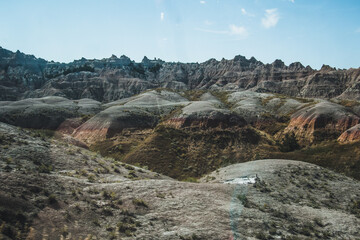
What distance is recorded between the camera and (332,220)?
1847cm

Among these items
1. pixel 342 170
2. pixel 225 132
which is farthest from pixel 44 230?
pixel 225 132

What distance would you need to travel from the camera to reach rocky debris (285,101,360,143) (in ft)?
226

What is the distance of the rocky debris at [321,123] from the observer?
2717 inches

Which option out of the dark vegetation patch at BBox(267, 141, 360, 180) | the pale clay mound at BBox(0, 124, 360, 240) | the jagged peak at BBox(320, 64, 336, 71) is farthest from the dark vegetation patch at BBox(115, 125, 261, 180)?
the jagged peak at BBox(320, 64, 336, 71)

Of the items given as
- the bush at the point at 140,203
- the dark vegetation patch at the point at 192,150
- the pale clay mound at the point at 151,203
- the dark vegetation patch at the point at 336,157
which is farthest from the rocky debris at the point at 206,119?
the bush at the point at 140,203

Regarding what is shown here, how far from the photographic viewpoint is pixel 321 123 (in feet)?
236

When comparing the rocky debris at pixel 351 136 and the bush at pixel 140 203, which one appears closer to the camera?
the bush at pixel 140 203

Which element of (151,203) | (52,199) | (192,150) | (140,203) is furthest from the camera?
(192,150)

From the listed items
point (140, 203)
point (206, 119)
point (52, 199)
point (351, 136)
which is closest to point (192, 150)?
point (206, 119)

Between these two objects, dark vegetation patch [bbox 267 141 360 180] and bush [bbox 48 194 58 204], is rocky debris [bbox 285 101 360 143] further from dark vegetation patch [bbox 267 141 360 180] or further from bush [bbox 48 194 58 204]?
bush [bbox 48 194 58 204]

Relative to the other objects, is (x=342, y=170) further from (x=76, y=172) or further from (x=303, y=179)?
(x=76, y=172)

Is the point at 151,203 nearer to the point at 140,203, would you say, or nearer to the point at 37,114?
the point at 140,203

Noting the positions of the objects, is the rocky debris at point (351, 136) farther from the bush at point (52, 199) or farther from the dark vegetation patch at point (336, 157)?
the bush at point (52, 199)

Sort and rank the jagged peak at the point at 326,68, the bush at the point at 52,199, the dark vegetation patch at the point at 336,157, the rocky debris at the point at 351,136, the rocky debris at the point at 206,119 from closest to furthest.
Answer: the bush at the point at 52,199 < the dark vegetation patch at the point at 336,157 < the rocky debris at the point at 351,136 < the rocky debris at the point at 206,119 < the jagged peak at the point at 326,68
